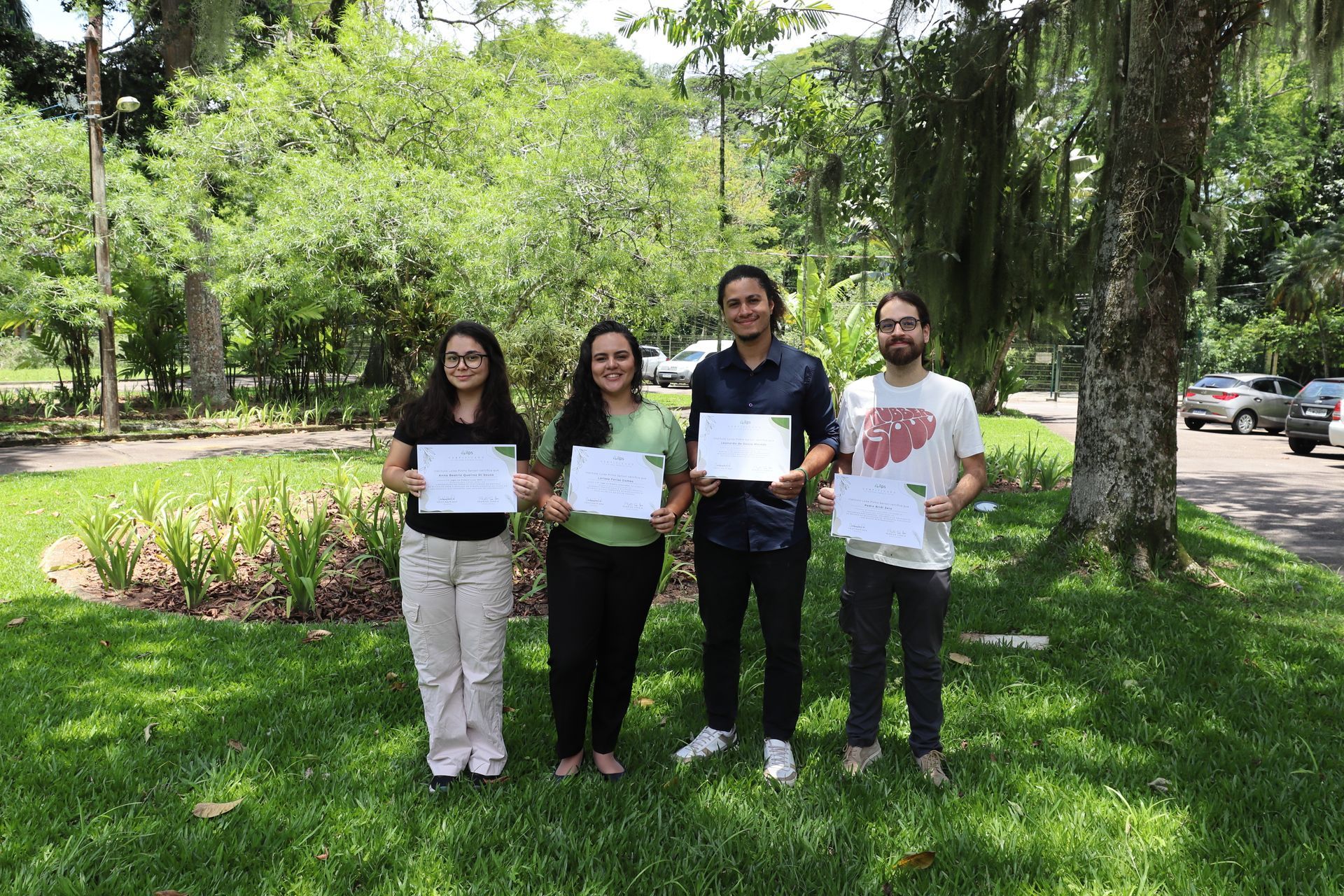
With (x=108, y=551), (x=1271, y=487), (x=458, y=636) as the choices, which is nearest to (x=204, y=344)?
(x=108, y=551)

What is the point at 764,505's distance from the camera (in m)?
3.03

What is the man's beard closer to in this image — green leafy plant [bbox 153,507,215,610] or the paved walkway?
green leafy plant [bbox 153,507,215,610]

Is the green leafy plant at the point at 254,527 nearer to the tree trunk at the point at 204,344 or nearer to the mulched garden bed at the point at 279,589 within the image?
the mulched garden bed at the point at 279,589

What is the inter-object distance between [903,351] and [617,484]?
1.08 metres

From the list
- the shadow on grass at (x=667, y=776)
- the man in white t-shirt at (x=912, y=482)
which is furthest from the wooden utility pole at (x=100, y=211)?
the man in white t-shirt at (x=912, y=482)

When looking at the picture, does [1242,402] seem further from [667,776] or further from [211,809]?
[211,809]

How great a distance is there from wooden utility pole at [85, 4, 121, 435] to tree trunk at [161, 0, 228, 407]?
190cm

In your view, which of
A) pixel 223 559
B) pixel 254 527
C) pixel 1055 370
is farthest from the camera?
pixel 1055 370

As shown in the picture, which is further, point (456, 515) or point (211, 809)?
point (456, 515)

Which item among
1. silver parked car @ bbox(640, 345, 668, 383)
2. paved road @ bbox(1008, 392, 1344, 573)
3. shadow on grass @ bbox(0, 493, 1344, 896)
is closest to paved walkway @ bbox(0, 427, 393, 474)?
shadow on grass @ bbox(0, 493, 1344, 896)

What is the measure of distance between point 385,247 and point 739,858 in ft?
31.1

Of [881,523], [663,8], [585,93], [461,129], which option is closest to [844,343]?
[585,93]

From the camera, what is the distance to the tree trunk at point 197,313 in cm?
1570

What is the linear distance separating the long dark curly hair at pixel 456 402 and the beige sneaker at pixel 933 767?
1.90 m
